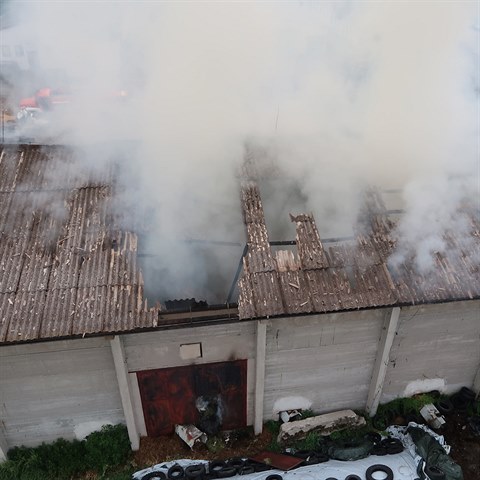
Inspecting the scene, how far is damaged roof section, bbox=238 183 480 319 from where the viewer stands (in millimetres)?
6852

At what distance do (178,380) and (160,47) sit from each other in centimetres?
624

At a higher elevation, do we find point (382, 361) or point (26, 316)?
point (26, 316)

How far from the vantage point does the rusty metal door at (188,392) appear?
26.2 feet

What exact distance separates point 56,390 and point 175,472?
241cm

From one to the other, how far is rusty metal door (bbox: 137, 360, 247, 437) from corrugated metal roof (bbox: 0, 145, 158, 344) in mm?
1785

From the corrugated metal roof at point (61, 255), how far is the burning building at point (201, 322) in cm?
2

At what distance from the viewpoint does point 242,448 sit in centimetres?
859

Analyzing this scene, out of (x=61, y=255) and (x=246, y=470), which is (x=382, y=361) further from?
(x=61, y=255)

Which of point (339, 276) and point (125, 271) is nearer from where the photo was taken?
point (125, 271)

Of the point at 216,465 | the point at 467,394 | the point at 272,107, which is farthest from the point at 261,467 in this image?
the point at 272,107

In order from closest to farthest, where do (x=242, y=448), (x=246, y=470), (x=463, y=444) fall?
(x=246, y=470), (x=242, y=448), (x=463, y=444)

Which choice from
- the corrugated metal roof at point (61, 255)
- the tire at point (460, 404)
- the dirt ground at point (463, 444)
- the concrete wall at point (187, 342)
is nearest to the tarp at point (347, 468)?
the dirt ground at point (463, 444)

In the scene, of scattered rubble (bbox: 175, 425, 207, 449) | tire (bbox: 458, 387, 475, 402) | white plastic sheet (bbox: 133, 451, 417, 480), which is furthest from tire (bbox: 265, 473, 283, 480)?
tire (bbox: 458, 387, 475, 402)

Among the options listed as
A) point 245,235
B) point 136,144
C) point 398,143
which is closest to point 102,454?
point 245,235
